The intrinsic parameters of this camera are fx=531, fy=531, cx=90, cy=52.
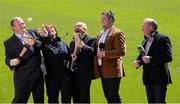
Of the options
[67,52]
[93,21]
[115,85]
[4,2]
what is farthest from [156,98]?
[4,2]

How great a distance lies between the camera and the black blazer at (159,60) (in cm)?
1091

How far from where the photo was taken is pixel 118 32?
37.1 feet

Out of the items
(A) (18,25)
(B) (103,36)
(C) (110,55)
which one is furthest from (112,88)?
(A) (18,25)

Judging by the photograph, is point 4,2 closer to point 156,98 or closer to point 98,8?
point 98,8

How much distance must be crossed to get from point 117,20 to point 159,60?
61.2 ft

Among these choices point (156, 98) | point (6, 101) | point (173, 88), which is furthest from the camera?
point (173, 88)

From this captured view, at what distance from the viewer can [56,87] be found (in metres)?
11.5

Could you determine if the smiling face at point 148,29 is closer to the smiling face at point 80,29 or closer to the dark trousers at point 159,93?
the dark trousers at point 159,93

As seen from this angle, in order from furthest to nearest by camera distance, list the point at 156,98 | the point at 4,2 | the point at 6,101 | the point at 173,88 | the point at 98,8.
→ the point at 4,2
the point at 98,8
the point at 173,88
the point at 6,101
the point at 156,98

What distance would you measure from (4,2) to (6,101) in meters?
24.7

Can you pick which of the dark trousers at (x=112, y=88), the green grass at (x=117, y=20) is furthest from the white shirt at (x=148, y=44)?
the green grass at (x=117, y=20)

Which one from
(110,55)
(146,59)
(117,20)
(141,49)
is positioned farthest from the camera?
(117,20)

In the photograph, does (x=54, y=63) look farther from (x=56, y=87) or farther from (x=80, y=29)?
(x=80, y=29)

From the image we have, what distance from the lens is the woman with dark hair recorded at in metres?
11.4
